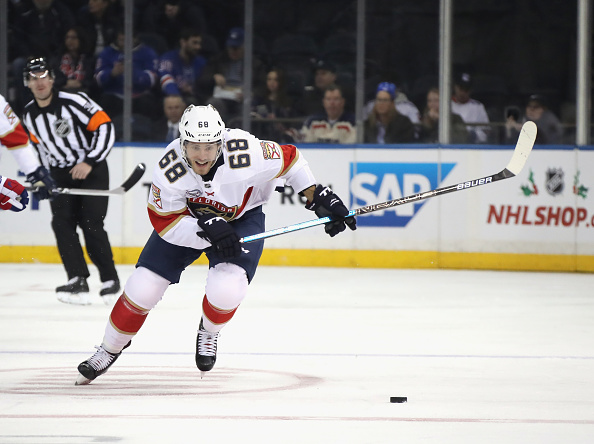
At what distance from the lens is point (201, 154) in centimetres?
414

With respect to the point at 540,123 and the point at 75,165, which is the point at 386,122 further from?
the point at 75,165

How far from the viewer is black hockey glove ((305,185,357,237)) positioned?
4.57 metres

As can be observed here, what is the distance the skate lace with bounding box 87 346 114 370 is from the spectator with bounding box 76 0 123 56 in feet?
19.2

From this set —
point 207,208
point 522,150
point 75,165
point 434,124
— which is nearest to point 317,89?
point 434,124

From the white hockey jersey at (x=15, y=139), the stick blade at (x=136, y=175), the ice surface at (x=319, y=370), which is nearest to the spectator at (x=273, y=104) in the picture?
the ice surface at (x=319, y=370)

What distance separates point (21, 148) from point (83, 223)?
742 mm

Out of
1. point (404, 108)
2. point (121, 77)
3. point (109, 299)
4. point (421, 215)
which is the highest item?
point (121, 77)

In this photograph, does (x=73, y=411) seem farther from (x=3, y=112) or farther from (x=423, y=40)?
(x=423, y=40)

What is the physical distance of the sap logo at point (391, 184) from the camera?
9.36 metres

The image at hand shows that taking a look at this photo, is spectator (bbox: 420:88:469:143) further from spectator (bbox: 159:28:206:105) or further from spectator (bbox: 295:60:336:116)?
spectator (bbox: 159:28:206:105)

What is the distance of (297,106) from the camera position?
32.1 feet

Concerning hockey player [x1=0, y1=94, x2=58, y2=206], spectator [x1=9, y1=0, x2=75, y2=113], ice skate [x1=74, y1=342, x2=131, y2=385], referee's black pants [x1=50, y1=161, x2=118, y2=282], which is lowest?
ice skate [x1=74, y1=342, x2=131, y2=385]

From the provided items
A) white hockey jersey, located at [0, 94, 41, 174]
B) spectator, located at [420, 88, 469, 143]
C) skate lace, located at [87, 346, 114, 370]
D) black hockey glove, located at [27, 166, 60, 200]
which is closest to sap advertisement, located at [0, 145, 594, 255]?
spectator, located at [420, 88, 469, 143]

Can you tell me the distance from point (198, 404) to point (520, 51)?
645 cm
